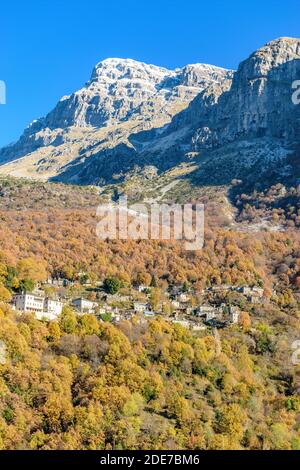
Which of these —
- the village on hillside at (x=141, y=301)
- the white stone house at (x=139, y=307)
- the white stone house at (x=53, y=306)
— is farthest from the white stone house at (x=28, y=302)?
the white stone house at (x=139, y=307)

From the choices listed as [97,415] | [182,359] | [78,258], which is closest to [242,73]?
[78,258]

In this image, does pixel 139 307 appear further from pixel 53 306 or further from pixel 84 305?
pixel 53 306

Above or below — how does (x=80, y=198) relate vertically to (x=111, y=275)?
above

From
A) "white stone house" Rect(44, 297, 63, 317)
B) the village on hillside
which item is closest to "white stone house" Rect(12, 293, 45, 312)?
the village on hillside

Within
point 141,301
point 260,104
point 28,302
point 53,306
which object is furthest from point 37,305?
point 260,104

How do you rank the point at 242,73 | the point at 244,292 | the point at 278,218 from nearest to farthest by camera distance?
the point at 244,292
the point at 278,218
the point at 242,73

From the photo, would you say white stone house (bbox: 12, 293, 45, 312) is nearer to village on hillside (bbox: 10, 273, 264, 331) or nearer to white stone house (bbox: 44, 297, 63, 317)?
village on hillside (bbox: 10, 273, 264, 331)
